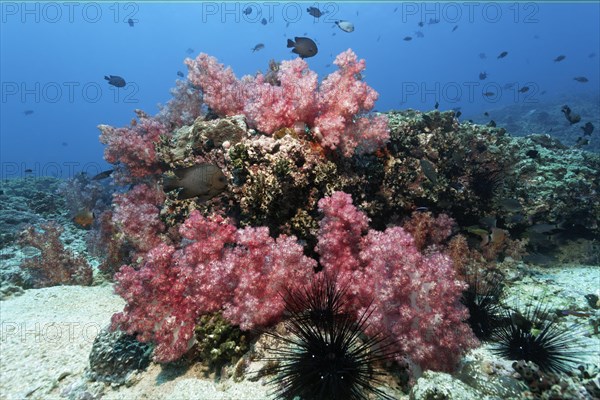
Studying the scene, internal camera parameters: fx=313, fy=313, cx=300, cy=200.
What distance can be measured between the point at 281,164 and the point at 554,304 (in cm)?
446

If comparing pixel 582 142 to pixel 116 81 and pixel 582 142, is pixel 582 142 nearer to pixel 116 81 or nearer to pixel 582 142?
pixel 582 142

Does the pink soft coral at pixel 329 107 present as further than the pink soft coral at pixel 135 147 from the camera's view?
No

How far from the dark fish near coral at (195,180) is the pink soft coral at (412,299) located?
5.89 feet

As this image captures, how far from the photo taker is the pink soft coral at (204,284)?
3543 millimetres

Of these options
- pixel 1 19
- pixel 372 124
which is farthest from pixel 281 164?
pixel 1 19

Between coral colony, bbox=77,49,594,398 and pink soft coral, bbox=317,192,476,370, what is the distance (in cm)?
1

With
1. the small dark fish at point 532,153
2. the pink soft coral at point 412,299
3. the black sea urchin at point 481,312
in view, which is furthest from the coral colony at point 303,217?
the small dark fish at point 532,153

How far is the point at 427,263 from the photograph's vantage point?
3307 millimetres

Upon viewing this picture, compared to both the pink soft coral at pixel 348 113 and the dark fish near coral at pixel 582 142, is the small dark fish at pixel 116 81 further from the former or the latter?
the dark fish near coral at pixel 582 142

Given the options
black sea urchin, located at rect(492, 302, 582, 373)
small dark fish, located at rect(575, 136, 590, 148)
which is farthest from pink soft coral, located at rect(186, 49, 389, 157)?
small dark fish, located at rect(575, 136, 590, 148)

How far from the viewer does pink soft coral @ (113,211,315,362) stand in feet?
11.6

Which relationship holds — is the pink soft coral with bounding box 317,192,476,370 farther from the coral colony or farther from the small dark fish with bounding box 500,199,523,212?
the small dark fish with bounding box 500,199,523,212

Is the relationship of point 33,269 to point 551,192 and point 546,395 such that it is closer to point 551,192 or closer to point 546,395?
point 546,395

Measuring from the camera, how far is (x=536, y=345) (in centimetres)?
326
